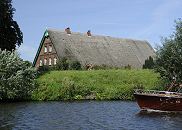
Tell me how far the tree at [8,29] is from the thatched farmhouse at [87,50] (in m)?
13.7

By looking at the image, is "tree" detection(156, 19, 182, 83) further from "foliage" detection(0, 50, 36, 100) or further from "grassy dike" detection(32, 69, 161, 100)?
"foliage" detection(0, 50, 36, 100)

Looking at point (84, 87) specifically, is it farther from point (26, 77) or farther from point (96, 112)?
point (96, 112)

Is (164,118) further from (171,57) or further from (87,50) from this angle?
(87,50)

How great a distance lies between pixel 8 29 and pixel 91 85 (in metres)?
17.7

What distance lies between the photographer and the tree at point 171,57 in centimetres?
4288

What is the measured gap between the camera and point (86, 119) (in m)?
30.0

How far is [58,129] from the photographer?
2502 centimetres

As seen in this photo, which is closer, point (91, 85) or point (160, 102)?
point (160, 102)

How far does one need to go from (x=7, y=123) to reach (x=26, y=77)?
18825 millimetres

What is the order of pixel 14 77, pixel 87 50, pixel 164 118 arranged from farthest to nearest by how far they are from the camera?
pixel 87 50 < pixel 14 77 < pixel 164 118

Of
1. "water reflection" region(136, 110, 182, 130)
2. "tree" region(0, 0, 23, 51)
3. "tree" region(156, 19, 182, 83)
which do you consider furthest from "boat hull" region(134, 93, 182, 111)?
"tree" region(0, 0, 23, 51)

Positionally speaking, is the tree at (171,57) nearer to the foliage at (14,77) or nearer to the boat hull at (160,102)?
the boat hull at (160,102)

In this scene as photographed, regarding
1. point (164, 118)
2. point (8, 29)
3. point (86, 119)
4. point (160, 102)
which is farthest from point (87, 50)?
point (86, 119)

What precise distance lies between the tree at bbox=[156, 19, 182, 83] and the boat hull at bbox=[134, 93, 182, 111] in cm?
787
